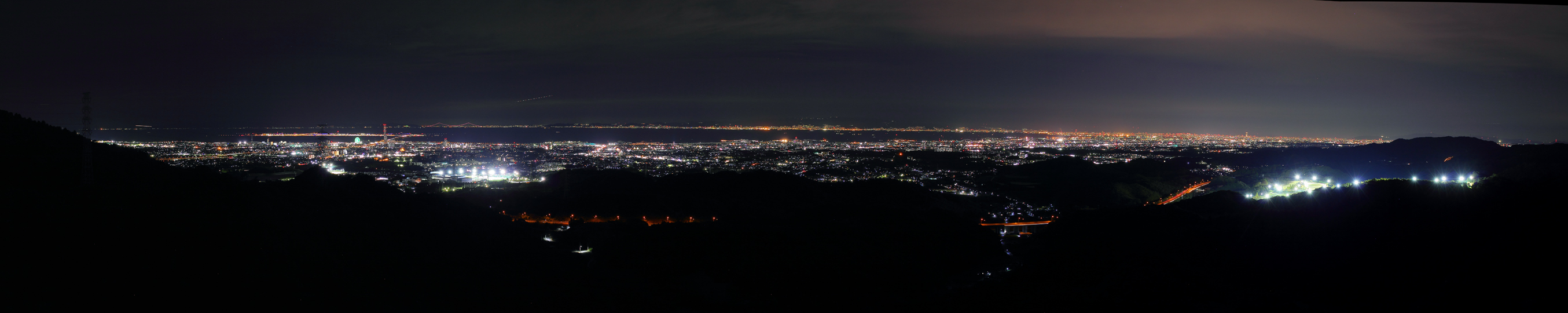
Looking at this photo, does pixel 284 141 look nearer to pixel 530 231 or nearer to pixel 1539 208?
pixel 530 231

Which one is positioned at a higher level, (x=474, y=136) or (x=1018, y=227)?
(x=474, y=136)

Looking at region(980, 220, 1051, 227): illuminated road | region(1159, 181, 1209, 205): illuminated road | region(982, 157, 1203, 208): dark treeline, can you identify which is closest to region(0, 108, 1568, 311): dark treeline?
region(980, 220, 1051, 227): illuminated road

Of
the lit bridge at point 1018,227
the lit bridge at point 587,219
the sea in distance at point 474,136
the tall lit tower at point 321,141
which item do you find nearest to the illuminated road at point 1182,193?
the lit bridge at point 1018,227

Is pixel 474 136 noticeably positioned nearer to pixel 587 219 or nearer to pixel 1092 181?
pixel 587 219

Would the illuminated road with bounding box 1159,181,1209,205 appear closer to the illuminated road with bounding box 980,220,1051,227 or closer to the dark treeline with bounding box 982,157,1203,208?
the dark treeline with bounding box 982,157,1203,208

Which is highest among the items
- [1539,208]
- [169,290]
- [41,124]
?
[41,124]

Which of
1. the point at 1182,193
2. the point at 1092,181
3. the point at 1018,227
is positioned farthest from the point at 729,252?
the point at 1182,193

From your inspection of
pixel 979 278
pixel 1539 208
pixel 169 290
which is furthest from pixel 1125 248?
pixel 169 290

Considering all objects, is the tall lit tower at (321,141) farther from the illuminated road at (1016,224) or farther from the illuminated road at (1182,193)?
the illuminated road at (1182,193)
